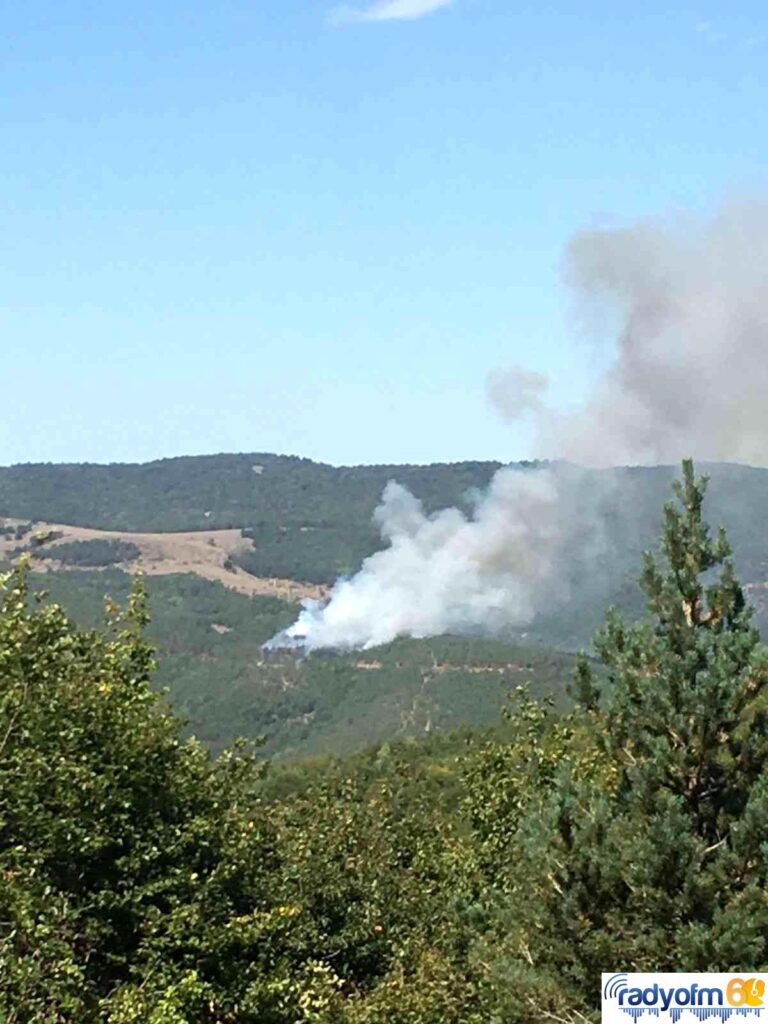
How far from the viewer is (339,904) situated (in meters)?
42.6

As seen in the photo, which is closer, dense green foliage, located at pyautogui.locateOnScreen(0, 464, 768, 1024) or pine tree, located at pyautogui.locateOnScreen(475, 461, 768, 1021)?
pine tree, located at pyautogui.locateOnScreen(475, 461, 768, 1021)

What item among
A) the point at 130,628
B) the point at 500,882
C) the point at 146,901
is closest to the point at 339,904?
the point at 500,882

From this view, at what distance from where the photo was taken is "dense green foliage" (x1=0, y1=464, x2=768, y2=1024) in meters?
21.9

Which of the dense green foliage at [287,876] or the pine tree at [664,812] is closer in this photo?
→ the pine tree at [664,812]

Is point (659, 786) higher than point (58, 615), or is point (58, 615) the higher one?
point (58, 615)

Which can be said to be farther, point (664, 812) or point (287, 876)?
point (287, 876)

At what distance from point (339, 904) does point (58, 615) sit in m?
16.1

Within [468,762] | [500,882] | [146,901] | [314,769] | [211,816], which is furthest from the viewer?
[314,769]

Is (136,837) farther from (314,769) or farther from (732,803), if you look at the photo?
(314,769)

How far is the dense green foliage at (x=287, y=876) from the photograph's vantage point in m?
21.9

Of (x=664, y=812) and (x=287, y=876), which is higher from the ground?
(x=664, y=812)

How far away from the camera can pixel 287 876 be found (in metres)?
36.9

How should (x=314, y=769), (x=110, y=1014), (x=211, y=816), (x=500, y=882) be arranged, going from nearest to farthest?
(x=110, y=1014) → (x=211, y=816) → (x=500, y=882) → (x=314, y=769)

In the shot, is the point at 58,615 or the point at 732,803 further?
the point at 58,615
